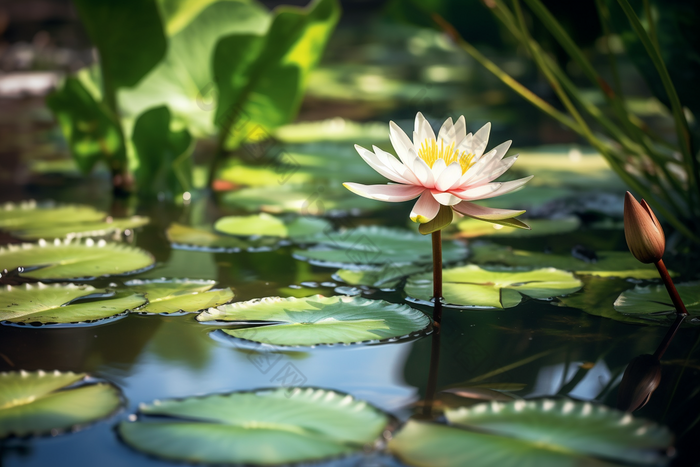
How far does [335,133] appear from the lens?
2.07m

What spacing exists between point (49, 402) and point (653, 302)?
29.1 inches

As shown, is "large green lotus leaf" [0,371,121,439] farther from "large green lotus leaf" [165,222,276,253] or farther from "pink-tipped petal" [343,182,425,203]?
"large green lotus leaf" [165,222,276,253]

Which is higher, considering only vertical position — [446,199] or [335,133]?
[335,133]

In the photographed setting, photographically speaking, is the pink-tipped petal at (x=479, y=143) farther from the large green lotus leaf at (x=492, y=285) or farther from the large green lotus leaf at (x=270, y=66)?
the large green lotus leaf at (x=270, y=66)

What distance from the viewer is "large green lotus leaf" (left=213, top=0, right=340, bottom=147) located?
4.84 feet

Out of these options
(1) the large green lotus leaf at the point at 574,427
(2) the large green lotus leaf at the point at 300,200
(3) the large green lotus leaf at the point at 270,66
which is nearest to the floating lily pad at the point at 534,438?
(1) the large green lotus leaf at the point at 574,427

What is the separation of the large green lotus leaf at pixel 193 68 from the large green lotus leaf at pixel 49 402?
42.9 inches

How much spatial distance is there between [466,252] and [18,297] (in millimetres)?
680

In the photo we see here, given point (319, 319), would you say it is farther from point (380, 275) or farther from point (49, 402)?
point (49, 402)

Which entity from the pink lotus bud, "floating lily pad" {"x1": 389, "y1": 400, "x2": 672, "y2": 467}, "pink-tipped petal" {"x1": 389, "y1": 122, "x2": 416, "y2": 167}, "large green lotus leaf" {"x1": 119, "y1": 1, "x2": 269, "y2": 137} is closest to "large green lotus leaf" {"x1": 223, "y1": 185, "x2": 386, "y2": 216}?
"large green lotus leaf" {"x1": 119, "y1": 1, "x2": 269, "y2": 137}

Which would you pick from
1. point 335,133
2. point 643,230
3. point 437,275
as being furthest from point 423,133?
point 335,133

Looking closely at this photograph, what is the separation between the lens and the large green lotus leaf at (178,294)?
0.85 metres

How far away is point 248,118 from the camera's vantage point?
1.63 meters

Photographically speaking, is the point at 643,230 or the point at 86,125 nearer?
the point at 643,230
